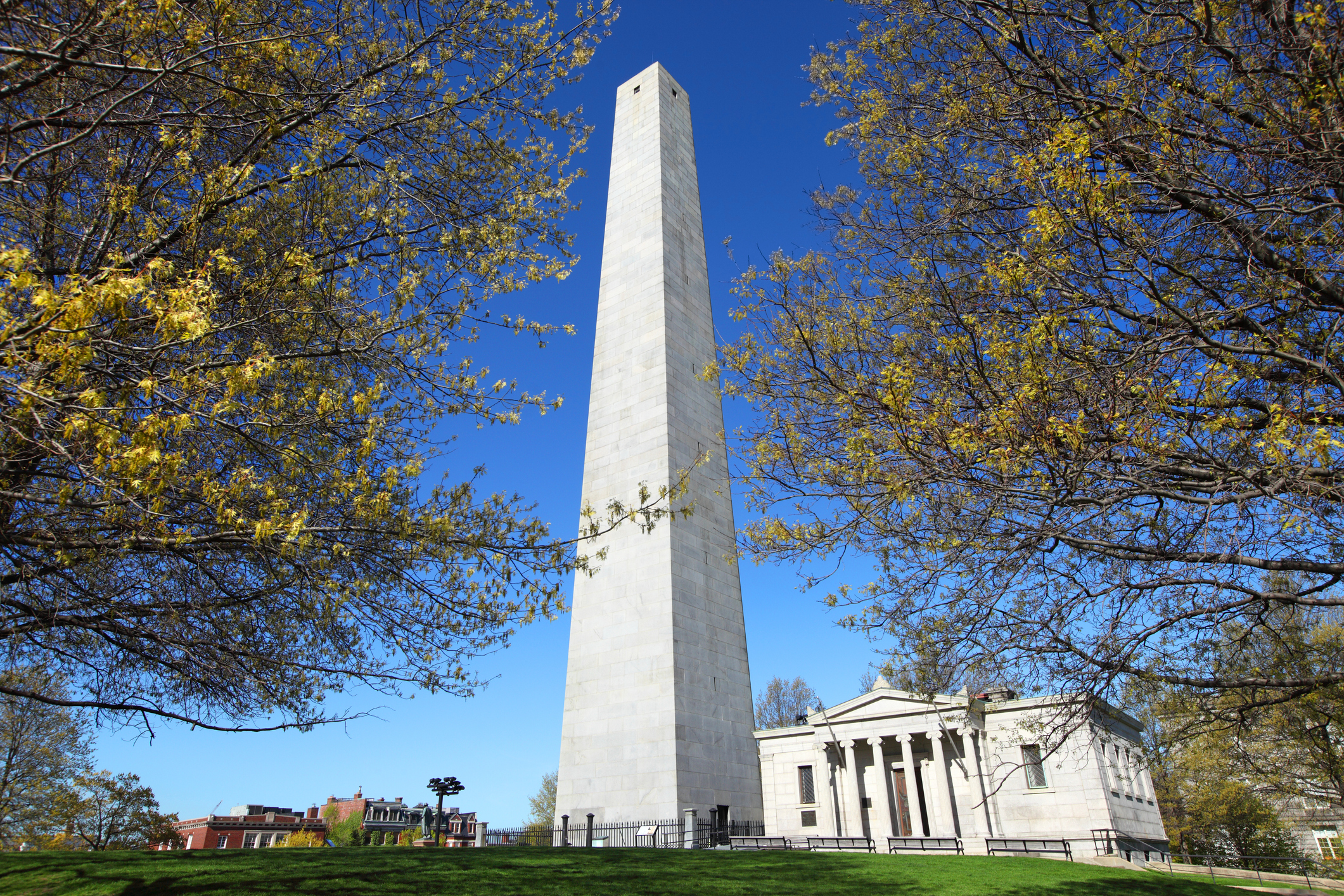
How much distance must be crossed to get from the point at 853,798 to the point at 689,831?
16743 mm

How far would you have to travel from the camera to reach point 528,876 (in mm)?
9758

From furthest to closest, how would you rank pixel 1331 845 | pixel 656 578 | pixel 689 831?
pixel 1331 845, pixel 656 578, pixel 689 831

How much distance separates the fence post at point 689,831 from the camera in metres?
17.1

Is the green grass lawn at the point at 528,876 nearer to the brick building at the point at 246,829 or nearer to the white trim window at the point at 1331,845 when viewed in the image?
the white trim window at the point at 1331,845

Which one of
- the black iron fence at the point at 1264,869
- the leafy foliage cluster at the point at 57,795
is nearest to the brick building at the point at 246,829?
the leafy foliage cluster at the point at 57,795

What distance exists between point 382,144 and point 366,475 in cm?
385

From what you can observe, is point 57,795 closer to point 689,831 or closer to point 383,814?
point 689,831

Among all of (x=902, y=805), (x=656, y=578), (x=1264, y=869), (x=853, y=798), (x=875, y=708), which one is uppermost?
(x=656, y=578)

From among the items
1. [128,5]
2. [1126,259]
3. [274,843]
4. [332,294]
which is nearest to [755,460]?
[1126,259]

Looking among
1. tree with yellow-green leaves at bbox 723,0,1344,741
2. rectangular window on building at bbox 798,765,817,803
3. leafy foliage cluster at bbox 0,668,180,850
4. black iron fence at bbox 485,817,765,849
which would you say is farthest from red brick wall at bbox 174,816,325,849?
tree with yellow-green leaves at bbox 723,0,1344,741

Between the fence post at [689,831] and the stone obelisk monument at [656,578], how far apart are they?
316 millimetres

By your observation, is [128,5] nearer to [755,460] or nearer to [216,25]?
[216,25]

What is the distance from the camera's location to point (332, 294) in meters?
7.75

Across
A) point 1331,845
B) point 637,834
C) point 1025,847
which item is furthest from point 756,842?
point 1331,845
